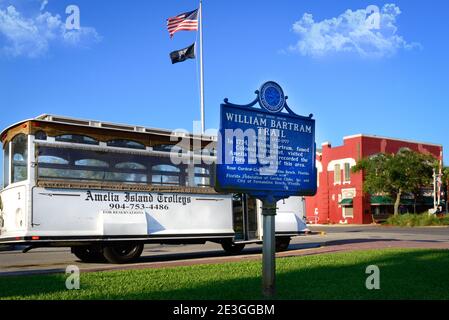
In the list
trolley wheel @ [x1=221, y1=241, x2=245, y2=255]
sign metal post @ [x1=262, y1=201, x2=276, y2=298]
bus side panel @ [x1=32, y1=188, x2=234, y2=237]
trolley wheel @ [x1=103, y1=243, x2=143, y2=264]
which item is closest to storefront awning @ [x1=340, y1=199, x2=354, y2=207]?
trolley wheel @ [x1=221, y1=241, x2=245, y2=255]

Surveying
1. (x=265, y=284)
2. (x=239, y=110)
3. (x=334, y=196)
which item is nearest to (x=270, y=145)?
(x=239, y=110)

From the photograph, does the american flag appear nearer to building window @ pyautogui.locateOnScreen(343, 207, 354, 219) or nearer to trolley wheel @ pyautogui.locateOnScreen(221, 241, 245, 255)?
trolley wheel @ pyautogui.locateOnScreen(221, 241, 245, 255)

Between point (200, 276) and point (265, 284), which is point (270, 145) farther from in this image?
point (200, 276)

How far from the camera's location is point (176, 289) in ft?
28.1

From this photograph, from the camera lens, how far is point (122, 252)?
47.4 ft

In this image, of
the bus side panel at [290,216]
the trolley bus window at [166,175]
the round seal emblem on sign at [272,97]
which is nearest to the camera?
the round seal emblem on sign at [272,97]

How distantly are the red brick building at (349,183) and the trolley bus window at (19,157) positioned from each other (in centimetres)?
4257

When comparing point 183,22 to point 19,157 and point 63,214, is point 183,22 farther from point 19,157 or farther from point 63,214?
point 63,214

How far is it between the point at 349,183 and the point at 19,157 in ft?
157

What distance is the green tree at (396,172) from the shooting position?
51.0m

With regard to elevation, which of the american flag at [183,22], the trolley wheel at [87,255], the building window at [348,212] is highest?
Result: the american flag at [183,22]

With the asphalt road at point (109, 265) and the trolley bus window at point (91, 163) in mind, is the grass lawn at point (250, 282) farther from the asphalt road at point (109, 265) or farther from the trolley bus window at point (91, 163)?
the trolley bus window at point (91, 163)

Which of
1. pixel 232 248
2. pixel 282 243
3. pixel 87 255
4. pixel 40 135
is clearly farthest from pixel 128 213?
pixel 282 243

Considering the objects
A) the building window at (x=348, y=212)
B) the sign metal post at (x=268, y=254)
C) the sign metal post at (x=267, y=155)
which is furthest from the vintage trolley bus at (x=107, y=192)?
the building window at (x=348, y=212)
